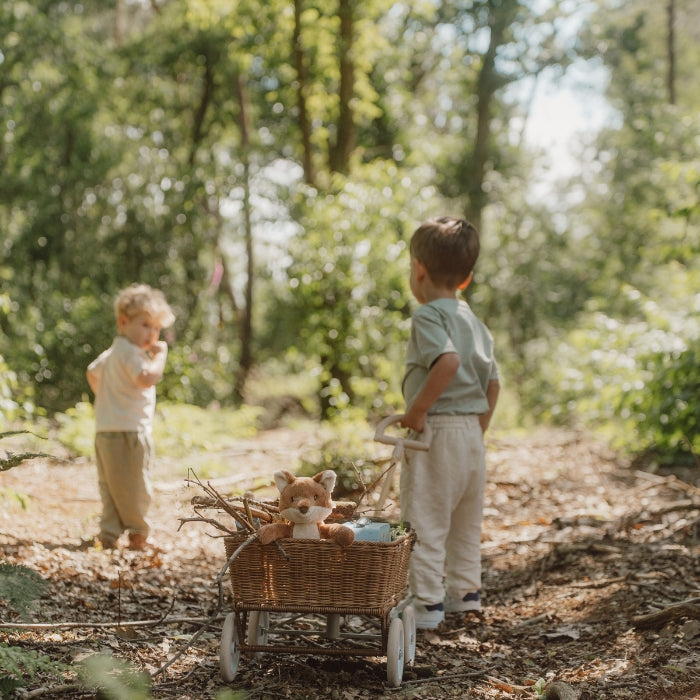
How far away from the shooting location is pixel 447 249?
4.29 meters

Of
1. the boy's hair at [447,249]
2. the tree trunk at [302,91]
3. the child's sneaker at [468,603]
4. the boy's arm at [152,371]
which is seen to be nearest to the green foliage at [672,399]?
the child's sneaker at [468,603]

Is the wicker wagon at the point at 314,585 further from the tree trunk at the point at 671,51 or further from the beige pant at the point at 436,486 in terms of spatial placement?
the tree trunk at the point at 671,51

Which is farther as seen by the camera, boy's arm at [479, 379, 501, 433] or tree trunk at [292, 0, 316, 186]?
tree trunk at [292, 0, 316, 186]

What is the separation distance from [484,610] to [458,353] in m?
1.44

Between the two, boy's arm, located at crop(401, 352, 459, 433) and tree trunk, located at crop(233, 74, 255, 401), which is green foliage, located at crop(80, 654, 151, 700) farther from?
tree trunk, located at crop(233, 74, 255, 401)

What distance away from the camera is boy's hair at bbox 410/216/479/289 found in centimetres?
429

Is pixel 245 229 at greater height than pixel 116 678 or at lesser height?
greater

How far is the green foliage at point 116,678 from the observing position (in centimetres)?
209

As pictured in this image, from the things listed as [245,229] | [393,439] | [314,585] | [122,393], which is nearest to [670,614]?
[393,439]

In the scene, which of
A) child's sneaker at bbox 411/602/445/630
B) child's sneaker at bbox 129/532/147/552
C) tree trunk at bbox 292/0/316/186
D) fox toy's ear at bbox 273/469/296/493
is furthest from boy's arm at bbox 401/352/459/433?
tree trunk at bbox 292/0/316/186

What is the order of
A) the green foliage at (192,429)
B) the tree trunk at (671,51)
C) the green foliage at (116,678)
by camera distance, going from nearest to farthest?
Result: the green foliage at (116,678) < the green foliage at (192,429) < the tree trunk at (671,51)

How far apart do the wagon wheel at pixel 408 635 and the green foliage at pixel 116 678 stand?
1.04 meters

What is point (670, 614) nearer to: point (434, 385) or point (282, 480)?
point (434, 385)

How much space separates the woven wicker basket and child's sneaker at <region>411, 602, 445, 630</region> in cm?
105
